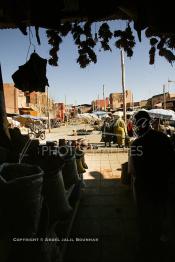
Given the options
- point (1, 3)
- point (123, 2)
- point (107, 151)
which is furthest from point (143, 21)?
point (107, 151)

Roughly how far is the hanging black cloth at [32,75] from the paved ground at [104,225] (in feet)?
7.63

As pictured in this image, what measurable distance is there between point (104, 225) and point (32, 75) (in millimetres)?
2940

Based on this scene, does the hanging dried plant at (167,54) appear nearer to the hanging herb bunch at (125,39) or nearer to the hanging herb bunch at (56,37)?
the hanging herb bunch at (125,39)

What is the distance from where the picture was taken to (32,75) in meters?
3.59

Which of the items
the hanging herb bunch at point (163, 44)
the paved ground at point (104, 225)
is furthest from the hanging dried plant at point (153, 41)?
the paved ground at point (104, 225)

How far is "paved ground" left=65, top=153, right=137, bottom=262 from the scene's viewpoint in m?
4.24

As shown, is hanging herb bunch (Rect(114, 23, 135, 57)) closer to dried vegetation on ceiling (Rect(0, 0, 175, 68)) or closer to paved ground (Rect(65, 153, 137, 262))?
dried vegetation on ceiling (Rect(0, 0, 175, 68))

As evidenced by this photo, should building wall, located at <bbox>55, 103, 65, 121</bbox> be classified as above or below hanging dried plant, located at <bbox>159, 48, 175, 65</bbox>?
below

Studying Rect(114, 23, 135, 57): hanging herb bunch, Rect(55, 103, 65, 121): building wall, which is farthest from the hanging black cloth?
Rect(55, 103, 65, 121): building wall

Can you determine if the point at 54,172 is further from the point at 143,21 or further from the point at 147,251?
the point at 143,21

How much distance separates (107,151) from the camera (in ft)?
47.1

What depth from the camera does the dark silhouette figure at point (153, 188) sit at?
4.02 m

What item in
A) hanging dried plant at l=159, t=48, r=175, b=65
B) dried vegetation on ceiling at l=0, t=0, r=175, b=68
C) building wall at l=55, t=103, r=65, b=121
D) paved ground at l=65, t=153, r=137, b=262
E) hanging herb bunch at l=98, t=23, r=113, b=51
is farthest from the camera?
building wall at l=55, t=103, r=65, b=121

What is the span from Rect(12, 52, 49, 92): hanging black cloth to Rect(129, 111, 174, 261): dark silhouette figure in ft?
5.17
